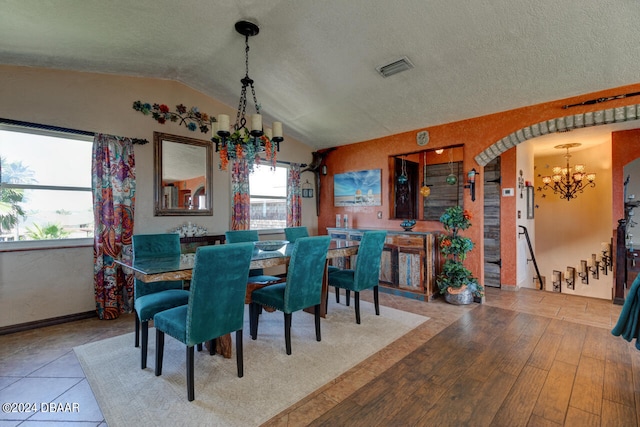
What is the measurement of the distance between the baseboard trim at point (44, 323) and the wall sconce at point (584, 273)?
27.8 ft

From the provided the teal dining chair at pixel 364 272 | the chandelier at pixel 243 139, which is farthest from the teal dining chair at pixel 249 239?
the chandelier at pixel 243 139

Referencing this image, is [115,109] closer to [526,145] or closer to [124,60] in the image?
[124,60]

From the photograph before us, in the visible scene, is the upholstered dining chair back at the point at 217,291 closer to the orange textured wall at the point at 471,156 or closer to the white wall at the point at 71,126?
the white wall at the point at 71,126

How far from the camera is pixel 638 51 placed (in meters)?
2.64

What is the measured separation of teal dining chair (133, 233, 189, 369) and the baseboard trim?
127 cm

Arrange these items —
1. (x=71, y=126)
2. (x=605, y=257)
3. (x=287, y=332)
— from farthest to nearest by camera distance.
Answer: (x=605, y=257) → (x=71, y=126) → (x=287, y=332)

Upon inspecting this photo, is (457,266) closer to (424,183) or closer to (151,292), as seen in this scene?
(424,183)

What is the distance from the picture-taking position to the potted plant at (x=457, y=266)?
Answer: 12.8 feet

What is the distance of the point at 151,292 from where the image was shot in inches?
108

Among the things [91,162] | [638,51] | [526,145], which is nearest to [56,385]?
[91,162]

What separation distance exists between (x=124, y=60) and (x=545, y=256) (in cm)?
851

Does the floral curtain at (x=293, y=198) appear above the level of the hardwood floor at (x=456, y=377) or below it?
above

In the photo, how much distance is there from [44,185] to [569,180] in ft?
28.1

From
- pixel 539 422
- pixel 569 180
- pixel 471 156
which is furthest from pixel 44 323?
pixel 569 180
